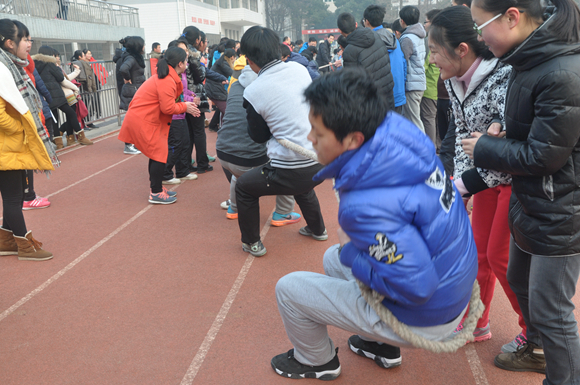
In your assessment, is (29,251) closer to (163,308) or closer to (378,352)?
(163,308)

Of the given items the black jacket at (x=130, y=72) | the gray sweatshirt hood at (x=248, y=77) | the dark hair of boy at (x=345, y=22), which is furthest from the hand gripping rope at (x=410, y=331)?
the black jacket at (x=130, y=72)

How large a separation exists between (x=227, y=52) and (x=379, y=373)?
26.1 ft

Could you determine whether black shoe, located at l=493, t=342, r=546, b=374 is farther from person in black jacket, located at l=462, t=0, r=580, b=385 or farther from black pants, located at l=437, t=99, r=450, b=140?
black pants, located at l=437, t=99, r=450, b=140

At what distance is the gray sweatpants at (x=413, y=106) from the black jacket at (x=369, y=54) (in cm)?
74

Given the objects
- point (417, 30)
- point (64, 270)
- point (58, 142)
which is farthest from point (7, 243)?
point (417, 30)

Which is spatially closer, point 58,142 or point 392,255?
point 392,255

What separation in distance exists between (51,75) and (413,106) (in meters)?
6.31

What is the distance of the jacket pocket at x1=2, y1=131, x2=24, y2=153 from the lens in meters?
3.67

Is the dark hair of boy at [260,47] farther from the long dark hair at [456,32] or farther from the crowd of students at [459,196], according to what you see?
the long dark hair at [456,32]

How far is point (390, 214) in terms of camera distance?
1614 millimetres

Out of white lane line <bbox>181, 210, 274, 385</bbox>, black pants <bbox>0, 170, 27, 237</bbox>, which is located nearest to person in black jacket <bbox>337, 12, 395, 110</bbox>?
white lane line <bbox>181, 210, 274, 385</bbox>

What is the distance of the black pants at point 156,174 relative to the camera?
210 inches

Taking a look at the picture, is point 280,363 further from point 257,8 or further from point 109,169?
point 257,8

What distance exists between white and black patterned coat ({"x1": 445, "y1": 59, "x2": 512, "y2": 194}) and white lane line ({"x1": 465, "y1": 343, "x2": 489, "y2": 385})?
99 centimetres
